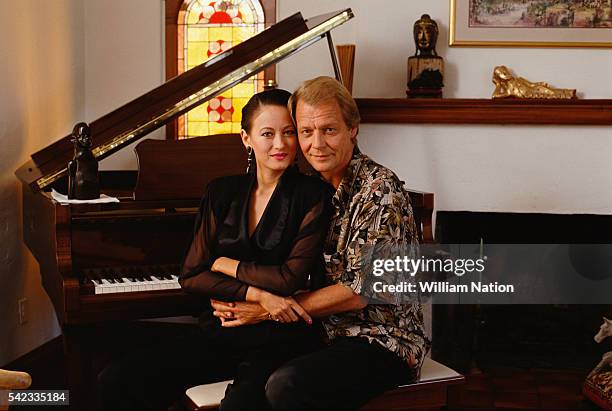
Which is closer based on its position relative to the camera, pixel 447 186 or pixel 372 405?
pixel 372 405

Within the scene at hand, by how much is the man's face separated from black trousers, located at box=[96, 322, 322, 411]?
502 millimetres

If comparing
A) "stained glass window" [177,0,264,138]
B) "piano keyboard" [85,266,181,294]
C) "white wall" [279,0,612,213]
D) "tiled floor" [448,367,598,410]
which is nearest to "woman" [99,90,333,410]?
"piano keyboard" [85,266,181,294]

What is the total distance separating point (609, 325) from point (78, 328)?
2482 mm

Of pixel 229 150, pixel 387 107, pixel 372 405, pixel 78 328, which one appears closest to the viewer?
pixel 372 405

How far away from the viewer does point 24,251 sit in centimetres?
389

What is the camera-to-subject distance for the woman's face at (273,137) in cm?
239

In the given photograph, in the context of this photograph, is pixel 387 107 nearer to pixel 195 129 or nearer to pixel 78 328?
pixel 195 129

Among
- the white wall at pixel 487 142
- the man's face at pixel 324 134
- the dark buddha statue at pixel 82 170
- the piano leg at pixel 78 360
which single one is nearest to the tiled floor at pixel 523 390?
the white wall at pixel 487 142

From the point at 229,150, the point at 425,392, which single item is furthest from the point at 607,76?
the point at 425,392

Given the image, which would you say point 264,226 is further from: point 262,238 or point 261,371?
point 261,371

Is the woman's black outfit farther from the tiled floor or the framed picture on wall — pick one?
the framed picture on wall

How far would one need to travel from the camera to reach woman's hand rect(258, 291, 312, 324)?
7.47 ft

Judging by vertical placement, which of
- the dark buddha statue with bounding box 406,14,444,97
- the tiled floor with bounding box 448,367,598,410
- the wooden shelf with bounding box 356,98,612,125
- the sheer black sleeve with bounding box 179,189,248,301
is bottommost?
the tiled floor with bounding box 448,367,598,410

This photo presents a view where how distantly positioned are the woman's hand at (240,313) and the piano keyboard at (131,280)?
563 mm
